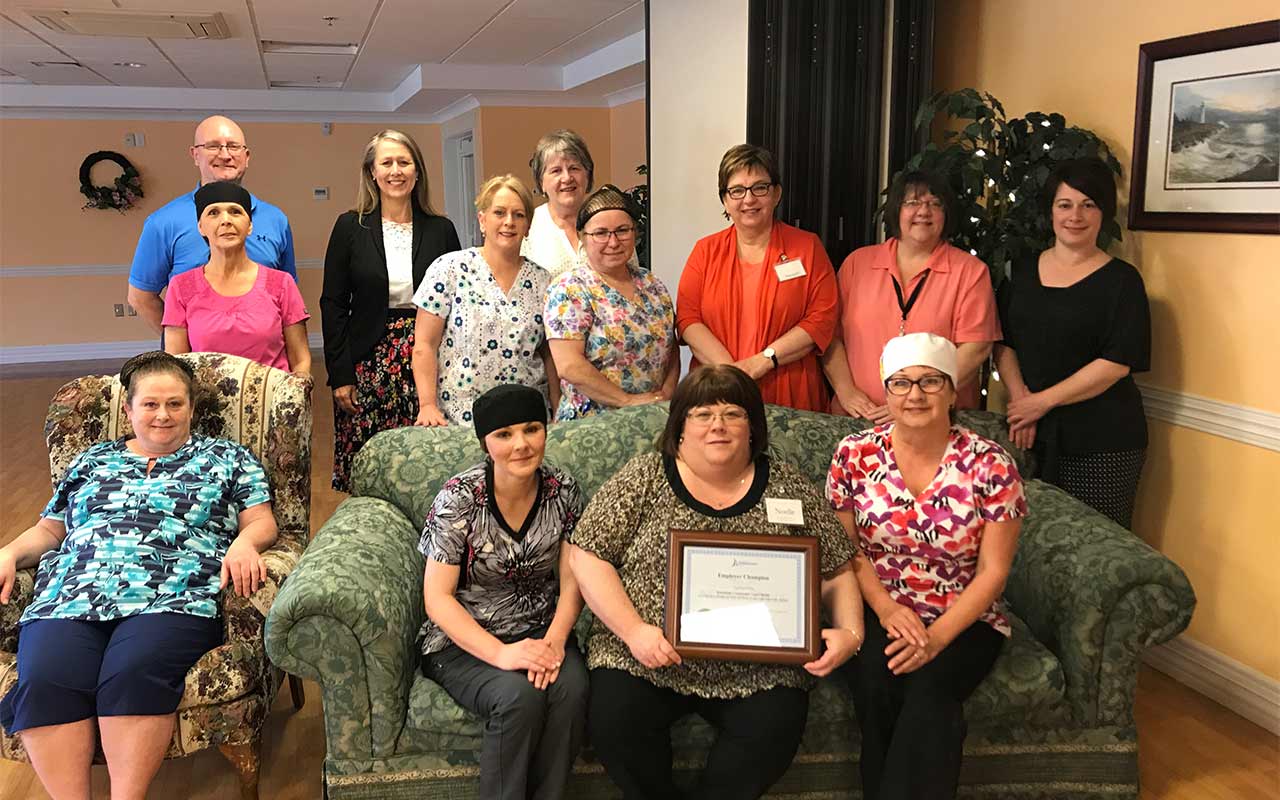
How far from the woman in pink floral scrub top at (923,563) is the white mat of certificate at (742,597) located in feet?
0.78

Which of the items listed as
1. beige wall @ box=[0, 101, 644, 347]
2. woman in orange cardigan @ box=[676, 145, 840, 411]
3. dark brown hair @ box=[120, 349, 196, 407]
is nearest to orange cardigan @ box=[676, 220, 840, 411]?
woman in orange cardigan @ box=[676, 145, 840, 411]

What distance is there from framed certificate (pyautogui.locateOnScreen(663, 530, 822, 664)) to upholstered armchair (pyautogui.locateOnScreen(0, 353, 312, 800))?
1.02m

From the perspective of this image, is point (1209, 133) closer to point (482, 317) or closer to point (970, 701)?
point (970, 701)

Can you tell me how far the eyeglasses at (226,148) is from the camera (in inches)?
135

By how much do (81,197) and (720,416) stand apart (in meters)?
10.1

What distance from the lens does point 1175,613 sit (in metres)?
2.29

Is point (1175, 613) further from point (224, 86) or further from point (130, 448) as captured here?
point (224, 86)

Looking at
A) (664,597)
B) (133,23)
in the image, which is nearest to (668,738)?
(664,597)

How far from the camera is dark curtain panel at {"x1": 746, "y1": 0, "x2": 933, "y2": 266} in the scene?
3975 mm

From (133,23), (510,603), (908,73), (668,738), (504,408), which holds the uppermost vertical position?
(133,23)

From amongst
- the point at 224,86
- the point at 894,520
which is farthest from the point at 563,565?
the point at 224,86

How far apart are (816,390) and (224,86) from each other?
8515 millimetres

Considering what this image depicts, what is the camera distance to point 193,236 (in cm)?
337

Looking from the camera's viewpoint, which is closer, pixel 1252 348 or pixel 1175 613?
pixel 1175 613
